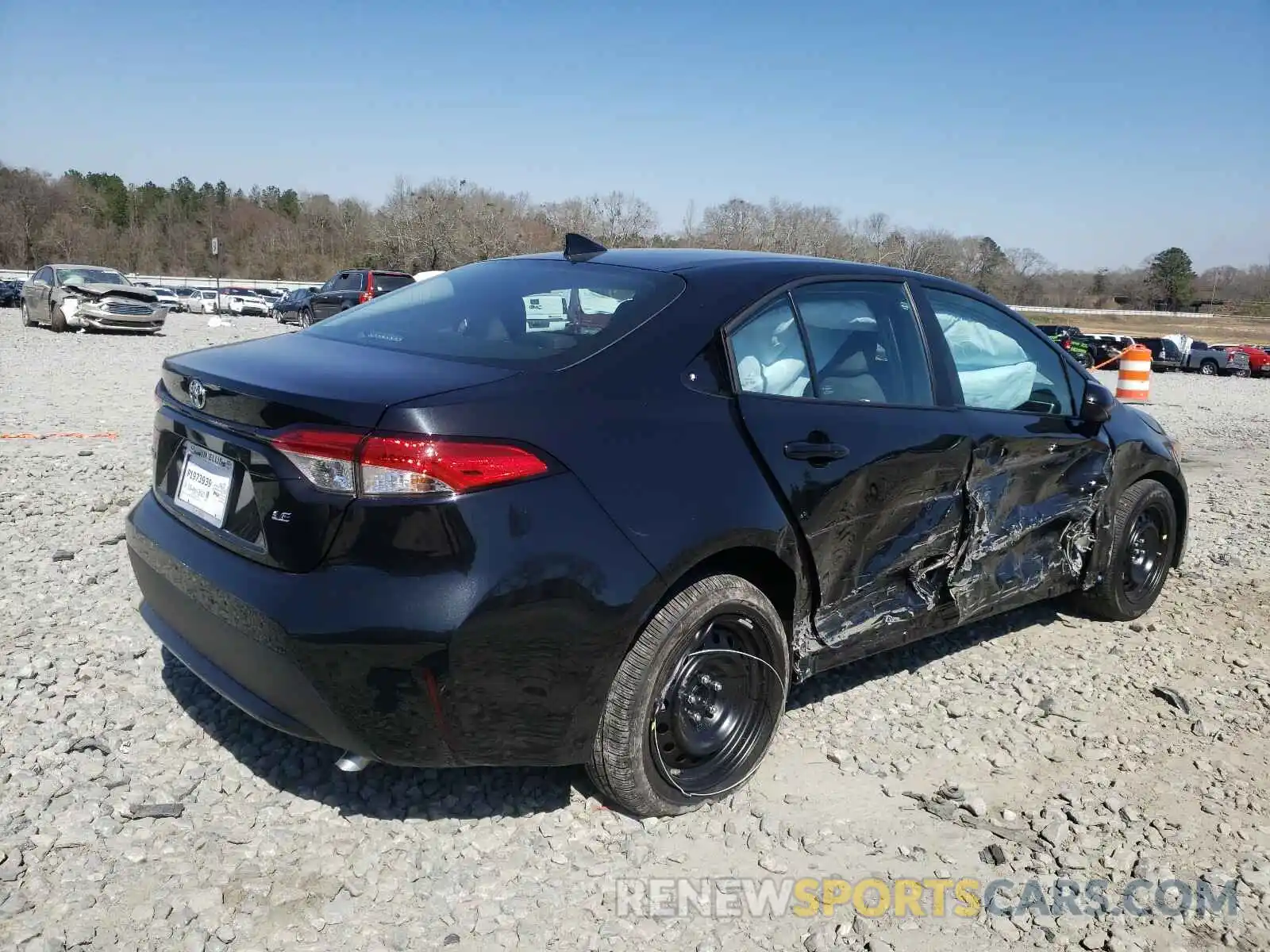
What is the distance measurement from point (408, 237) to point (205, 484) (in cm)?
6704

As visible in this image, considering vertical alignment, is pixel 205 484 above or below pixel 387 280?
below

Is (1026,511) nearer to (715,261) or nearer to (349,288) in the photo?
(715,261)

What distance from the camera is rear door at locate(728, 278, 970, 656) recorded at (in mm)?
3090

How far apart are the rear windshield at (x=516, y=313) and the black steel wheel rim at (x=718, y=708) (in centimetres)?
94

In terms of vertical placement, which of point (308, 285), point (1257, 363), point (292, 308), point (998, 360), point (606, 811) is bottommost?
point (606, 811)

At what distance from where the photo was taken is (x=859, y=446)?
3.23 metres

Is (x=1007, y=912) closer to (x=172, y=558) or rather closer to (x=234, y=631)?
(x=234, y=631)

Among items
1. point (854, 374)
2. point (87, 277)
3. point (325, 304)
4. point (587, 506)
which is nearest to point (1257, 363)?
point (325, 304)

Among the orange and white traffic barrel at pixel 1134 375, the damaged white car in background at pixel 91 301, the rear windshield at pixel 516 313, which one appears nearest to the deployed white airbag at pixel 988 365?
the rear windshield at pixel 516 313

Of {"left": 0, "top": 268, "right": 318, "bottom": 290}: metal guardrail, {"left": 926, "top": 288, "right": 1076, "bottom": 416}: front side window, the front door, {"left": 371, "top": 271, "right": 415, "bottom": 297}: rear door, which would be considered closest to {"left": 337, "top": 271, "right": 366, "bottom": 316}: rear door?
{"left": 371, "top": 271, "right": 415, "bottom": 297}: rear door

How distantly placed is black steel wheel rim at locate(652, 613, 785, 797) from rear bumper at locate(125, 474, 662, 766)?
32 centimetres

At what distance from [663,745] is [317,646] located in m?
1.09

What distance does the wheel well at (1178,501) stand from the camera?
16.0 ft

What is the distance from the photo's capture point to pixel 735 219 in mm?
52062
